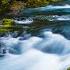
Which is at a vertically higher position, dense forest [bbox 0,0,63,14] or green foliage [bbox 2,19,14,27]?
green foliage [bbox 2,19,14,27]

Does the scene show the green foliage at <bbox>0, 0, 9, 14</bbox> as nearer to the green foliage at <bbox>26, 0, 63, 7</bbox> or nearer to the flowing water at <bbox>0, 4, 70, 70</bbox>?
the green foliage at <bbox>26, 0, 63, 7</bbox>

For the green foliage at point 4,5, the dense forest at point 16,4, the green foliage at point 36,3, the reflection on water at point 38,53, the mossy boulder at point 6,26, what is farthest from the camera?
the green foliage at point 36,3

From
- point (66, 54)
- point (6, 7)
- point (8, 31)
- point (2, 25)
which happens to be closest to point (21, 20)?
point (2, 25)

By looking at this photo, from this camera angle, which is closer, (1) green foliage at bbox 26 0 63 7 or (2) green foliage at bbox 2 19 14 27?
(2) green foliage at bbox 2 19 14 27

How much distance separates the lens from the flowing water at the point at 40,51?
16.4 m

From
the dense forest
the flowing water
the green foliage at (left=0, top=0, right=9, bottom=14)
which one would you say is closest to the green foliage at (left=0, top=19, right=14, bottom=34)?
the flowing water

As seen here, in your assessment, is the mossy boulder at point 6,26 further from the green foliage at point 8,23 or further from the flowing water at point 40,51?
the flowing water at point 40,51

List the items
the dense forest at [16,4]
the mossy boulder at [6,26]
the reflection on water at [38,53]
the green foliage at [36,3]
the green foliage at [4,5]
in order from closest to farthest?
the reflection on water at [38,53]
the mossy boulder at [6,26]
the dense forest at [16,4]
the green foliage at [4,5]
the green foliage at [36,3]

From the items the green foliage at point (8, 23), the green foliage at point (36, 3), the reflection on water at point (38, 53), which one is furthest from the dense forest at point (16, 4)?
the reflection on water at point (38, 53)

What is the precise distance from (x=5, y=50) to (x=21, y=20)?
724cm

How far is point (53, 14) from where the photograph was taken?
27531mm

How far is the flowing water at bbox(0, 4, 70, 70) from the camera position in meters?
16.4

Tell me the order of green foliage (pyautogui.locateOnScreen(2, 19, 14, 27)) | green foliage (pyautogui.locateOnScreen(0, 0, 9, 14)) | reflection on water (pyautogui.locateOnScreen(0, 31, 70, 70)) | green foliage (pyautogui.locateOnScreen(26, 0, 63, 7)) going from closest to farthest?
reflection on water (pyautogui.locateOnScreen(0, 31, 70, 70))
green foliage (pyautogui.locateOnScreen(2, 19, 14, 27))
green foliage (pyautogui.locateOnScreen(0, 0, 9, 14))
green foliage (pyautogui.locateOnScreen(26, 0, 63, 7))

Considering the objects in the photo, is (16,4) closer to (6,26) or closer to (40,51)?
(6,26)
